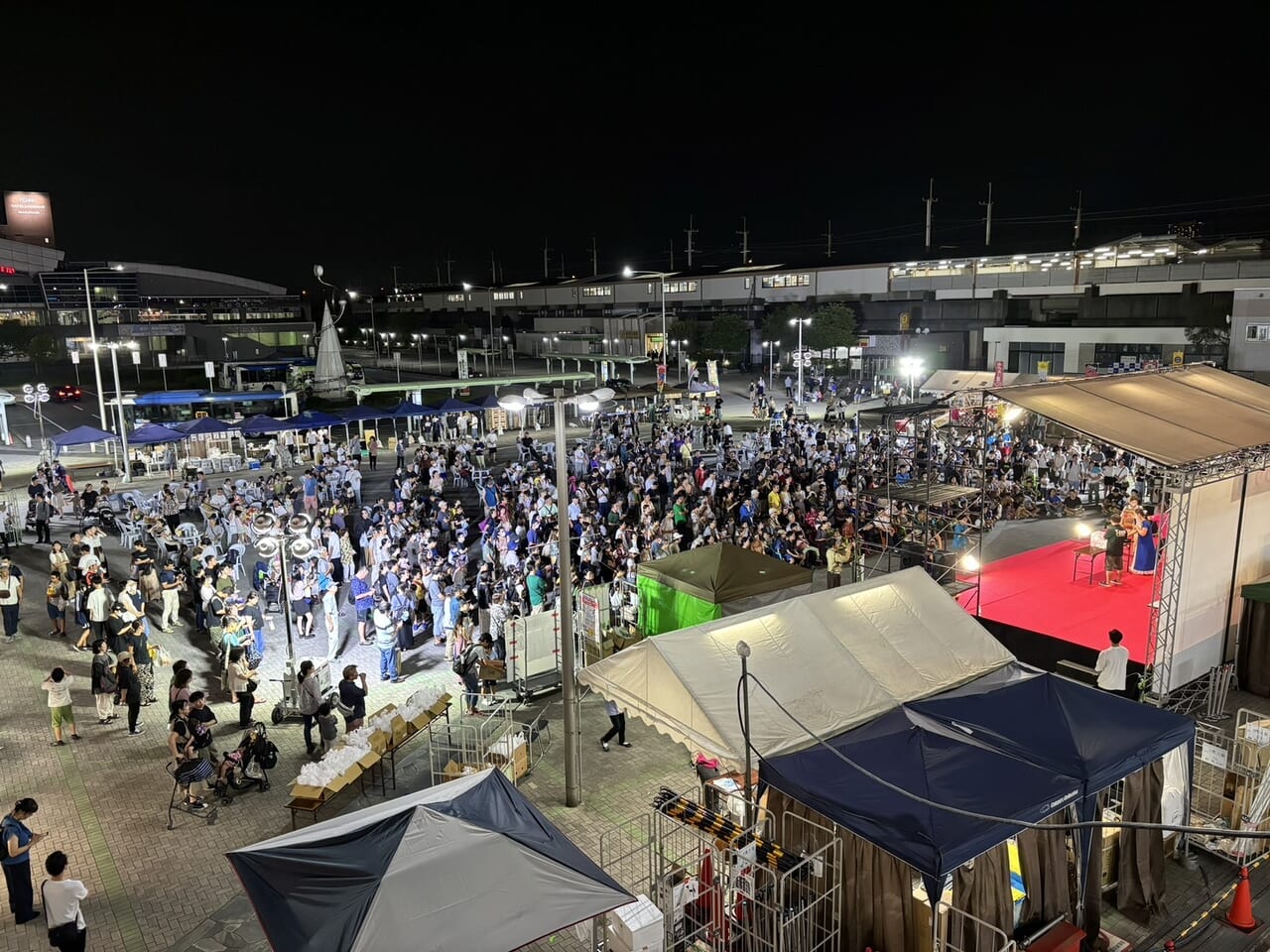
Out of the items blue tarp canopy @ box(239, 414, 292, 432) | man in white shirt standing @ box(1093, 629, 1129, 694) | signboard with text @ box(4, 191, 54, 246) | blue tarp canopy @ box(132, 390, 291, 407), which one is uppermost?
signboard with text @ box(4, 191, 54, 246)

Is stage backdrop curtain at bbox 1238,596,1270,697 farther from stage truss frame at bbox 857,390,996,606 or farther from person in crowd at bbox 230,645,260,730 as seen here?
person in crowd at bbox 230,645,260,730

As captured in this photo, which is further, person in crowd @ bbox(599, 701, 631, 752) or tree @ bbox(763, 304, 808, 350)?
tree @ bbox(763, 304, 808, 350)

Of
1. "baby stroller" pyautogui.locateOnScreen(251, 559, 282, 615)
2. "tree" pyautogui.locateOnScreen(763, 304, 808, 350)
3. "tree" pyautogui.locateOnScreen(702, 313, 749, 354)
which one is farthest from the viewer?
"tree" pyautogui.locateOnScreen(702, 313, 749, 354)

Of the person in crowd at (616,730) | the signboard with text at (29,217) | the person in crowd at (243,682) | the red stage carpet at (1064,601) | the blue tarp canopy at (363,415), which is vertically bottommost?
the person in crowd at (616,730)

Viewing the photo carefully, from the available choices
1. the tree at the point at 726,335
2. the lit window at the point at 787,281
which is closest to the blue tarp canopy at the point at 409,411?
the tree at the point at 726,335

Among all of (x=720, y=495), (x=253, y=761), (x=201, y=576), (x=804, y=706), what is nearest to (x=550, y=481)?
(x=720, y=495)

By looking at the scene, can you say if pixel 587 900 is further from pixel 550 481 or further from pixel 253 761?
pixel 550 481

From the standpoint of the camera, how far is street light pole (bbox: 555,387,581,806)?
8.33 m

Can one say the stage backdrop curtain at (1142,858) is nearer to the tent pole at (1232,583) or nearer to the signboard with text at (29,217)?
the tent pole at (1232,583)

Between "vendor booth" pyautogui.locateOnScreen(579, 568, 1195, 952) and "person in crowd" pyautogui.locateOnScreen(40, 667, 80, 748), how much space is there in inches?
249

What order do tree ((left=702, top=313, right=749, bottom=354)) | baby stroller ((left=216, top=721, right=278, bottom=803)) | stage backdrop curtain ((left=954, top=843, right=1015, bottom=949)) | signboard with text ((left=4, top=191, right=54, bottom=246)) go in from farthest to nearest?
signboard with text ((left=4, top=191, right=54, bottom=246)) < tree ((left=702, top=313, right=749, bottom=354)) < baby stroller ((left=216, top=721, right=278, bottom=803)) < stage backdrop curtain ((left=954, top=843, right=1015, bottom=949))

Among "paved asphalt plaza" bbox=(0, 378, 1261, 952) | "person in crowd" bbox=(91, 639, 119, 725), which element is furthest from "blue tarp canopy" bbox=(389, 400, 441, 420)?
"person in crowd" bbox=(91, 639, 119, 725)

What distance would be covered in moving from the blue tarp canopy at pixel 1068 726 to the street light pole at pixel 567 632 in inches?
133

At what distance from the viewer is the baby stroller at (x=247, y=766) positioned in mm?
9055
